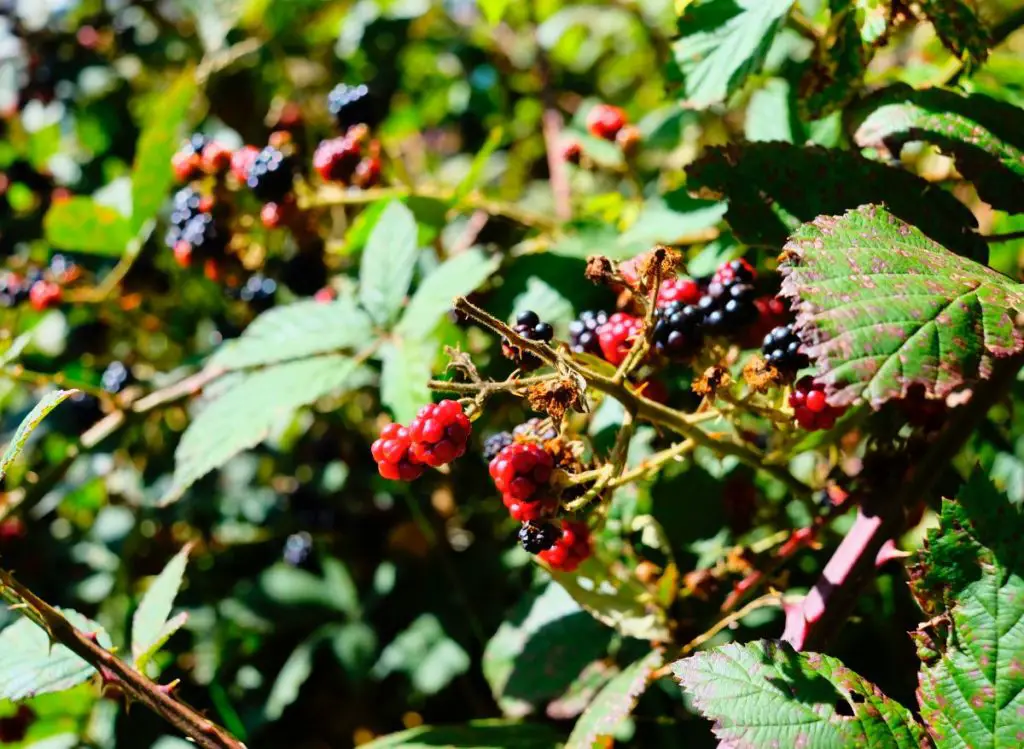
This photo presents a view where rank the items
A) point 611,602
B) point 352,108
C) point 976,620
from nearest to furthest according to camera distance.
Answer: point 976,620
point 611,602
point 352,108

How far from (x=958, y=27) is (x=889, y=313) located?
2.16 ft

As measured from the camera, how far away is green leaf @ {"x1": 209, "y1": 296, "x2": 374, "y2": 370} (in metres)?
1.64

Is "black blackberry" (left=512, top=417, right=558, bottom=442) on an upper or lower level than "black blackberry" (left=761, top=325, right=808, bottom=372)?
lower

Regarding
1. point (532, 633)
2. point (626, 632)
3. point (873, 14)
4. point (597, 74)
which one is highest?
point (873, 14)

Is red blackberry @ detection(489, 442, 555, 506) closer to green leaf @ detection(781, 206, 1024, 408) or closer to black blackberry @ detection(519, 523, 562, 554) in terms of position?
black blackberry @ detection(519, 523, 562, 554)

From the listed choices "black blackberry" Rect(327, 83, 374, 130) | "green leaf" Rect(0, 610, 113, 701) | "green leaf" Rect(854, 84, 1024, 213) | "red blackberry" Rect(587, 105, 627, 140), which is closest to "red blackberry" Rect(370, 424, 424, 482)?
"green leaf" Rect(0, 610, 113, 701)

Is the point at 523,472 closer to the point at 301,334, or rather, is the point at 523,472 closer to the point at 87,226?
the point at 301,334

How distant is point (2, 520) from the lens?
6.25 ft

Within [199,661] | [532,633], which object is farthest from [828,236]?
[199,661]

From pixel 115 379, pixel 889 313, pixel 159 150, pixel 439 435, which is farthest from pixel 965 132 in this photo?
pixel 115 379

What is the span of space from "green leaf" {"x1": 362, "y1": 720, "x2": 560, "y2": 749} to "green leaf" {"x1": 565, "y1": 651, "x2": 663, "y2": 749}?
0.16 meters

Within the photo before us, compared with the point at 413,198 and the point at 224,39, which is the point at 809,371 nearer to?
the point at 413,198

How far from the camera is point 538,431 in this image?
112 cm

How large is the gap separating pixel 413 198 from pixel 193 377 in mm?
719
